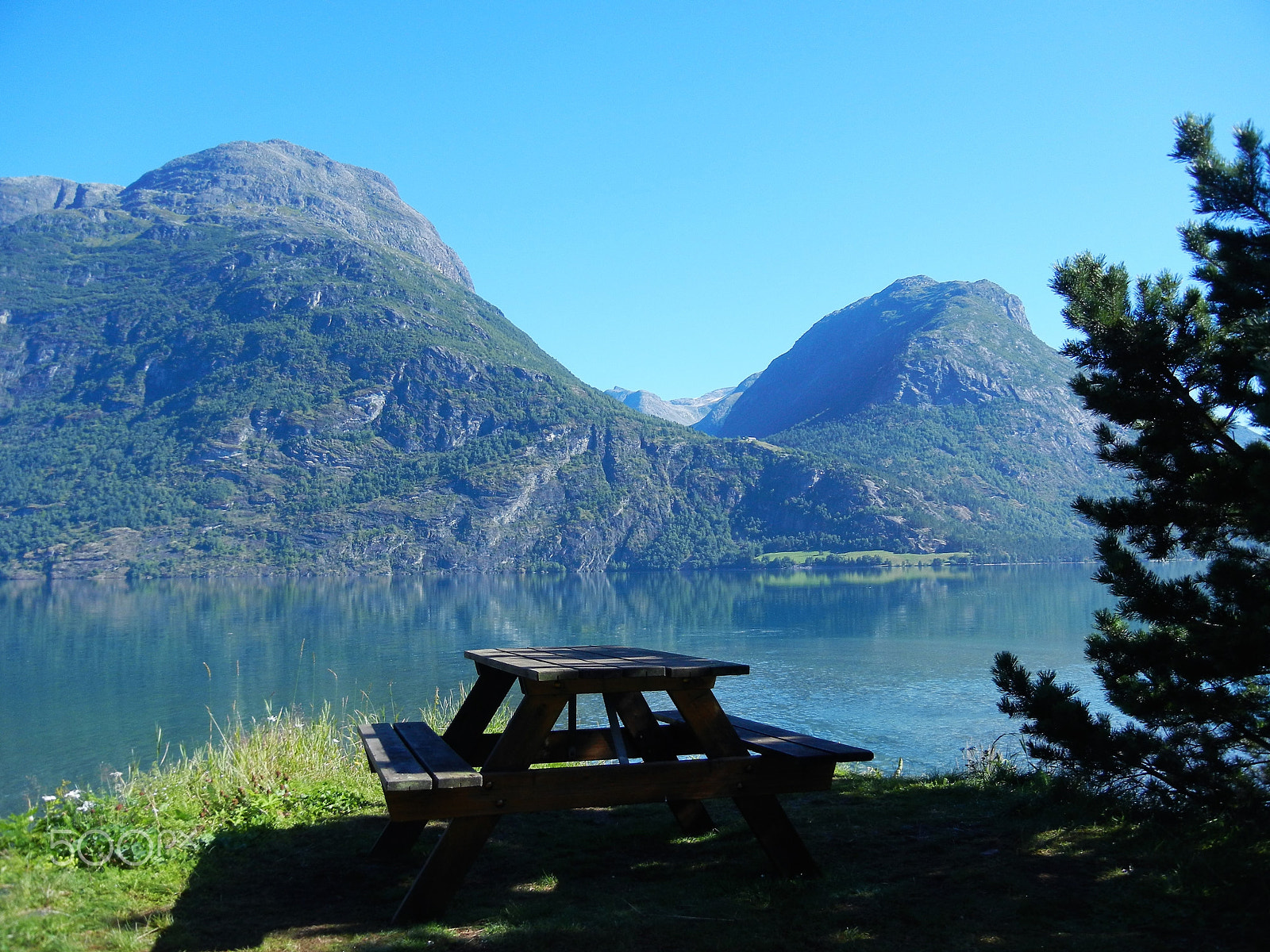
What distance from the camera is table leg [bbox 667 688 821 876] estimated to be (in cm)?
418

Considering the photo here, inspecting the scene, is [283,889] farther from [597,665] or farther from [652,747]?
[652,747]

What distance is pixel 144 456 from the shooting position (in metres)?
143

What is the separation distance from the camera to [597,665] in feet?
13.6

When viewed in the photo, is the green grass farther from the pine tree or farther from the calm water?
the pine tree

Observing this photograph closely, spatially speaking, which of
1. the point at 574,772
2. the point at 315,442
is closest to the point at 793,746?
the point at 574,772

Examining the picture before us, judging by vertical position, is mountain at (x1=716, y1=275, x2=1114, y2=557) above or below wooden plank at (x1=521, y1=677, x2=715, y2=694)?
above

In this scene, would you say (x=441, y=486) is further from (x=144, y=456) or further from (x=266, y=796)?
(x=266, y=796)

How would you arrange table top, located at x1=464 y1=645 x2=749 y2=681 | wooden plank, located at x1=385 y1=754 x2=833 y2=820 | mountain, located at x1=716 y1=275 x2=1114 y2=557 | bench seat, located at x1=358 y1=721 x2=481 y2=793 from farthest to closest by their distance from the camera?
mountain, located at x1=716 y1=275 x2=1114 y2=557 < table top, located at x1=464 y1=645 x2=749 y2=681 < wooden plank, located at x1=385 y1=754 x2=833 y2=820 < bench seat, located at x1=358 y1=721 x2=481 y2=793

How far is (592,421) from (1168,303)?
162659mm

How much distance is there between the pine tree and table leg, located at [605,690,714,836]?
5.77ft

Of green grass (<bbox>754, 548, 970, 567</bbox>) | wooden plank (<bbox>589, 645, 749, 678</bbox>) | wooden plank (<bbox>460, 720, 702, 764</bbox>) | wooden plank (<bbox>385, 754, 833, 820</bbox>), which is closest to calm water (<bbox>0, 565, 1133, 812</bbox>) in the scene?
wooden plank (<bbox>460, 720, 702, 764</bbox>)

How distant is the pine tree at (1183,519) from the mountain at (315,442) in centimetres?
12452

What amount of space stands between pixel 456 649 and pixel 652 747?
1480 inches

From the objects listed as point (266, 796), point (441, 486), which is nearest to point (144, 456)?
point (441, 486)
